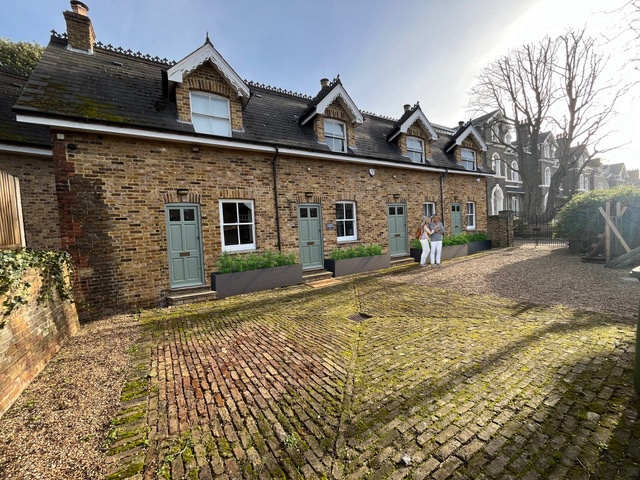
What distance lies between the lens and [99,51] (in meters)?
9.37

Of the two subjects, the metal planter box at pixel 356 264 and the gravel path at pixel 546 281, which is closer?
the gravel path at pixel 546 281

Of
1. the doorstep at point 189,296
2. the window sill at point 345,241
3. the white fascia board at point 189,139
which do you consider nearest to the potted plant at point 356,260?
the window sill at point 345,241

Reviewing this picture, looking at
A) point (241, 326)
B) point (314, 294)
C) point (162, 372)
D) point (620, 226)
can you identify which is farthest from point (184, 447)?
point (620, 226)

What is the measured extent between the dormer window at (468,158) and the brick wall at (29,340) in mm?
19515

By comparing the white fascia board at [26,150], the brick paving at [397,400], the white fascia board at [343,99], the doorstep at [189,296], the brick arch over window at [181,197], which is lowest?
the brick paving at [397,400]

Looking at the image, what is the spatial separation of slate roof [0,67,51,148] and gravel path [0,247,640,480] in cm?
722

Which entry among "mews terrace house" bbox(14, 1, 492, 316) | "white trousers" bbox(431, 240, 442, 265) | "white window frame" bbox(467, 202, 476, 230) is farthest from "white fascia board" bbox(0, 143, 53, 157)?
"white window frame" bbox(467, 202, 476, 230)

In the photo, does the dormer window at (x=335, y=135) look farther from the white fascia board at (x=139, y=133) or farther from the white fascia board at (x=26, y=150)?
A: the white fascia board at (x=26, y=150)

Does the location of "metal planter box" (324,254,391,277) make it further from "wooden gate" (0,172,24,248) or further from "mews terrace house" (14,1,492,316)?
"wooden gate" (0,172,24,248)

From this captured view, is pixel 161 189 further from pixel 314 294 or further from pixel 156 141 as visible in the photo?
pixel 314 294

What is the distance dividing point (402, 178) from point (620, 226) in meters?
8.38

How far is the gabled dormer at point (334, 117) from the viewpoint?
1146 cm

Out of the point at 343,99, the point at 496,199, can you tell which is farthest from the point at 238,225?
the point at 496,199

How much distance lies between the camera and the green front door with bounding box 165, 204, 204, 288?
8258mm
